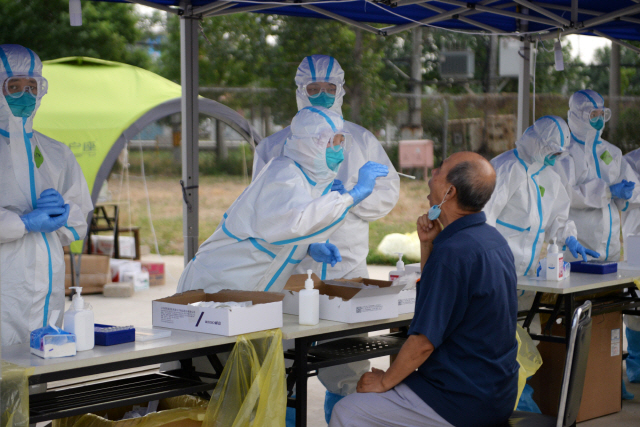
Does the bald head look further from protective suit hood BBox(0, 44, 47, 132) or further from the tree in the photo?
the tree

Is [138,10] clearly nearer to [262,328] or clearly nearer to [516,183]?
[516,183]

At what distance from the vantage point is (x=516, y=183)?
418 cm

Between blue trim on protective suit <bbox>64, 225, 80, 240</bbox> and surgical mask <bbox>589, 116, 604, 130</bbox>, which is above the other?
surgical mask <bbox>589, 116, 604, 130</bbox>

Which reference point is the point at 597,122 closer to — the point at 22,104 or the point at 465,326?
the point at 465,326

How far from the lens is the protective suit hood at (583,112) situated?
495cm

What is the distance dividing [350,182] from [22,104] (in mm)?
1654

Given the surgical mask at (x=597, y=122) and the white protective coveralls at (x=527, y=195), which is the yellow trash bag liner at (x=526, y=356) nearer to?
the white protective coveralls at (x=527, y=195)

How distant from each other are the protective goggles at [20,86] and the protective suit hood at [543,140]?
2.66m

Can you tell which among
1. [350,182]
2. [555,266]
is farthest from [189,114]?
[555,266]

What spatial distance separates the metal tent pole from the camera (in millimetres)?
4438

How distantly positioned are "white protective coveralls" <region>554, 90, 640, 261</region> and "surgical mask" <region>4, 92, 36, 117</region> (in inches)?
130

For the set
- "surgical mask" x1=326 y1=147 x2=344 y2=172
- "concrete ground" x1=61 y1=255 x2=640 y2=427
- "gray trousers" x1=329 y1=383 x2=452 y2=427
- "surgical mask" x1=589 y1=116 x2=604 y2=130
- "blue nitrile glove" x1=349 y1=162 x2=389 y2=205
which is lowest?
"concrete ground" x1=61 y1=255 x2=640 y2=427

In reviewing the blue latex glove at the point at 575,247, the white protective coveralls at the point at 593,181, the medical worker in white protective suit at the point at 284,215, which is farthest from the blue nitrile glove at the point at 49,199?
the white protective coveralls at the point at 593,181

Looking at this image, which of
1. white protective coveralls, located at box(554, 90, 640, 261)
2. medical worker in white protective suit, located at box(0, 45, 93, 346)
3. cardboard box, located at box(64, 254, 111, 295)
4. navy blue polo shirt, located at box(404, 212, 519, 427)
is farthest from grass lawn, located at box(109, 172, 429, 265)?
navy blue polo shirt, located at box(404, 212, 519, 427)
